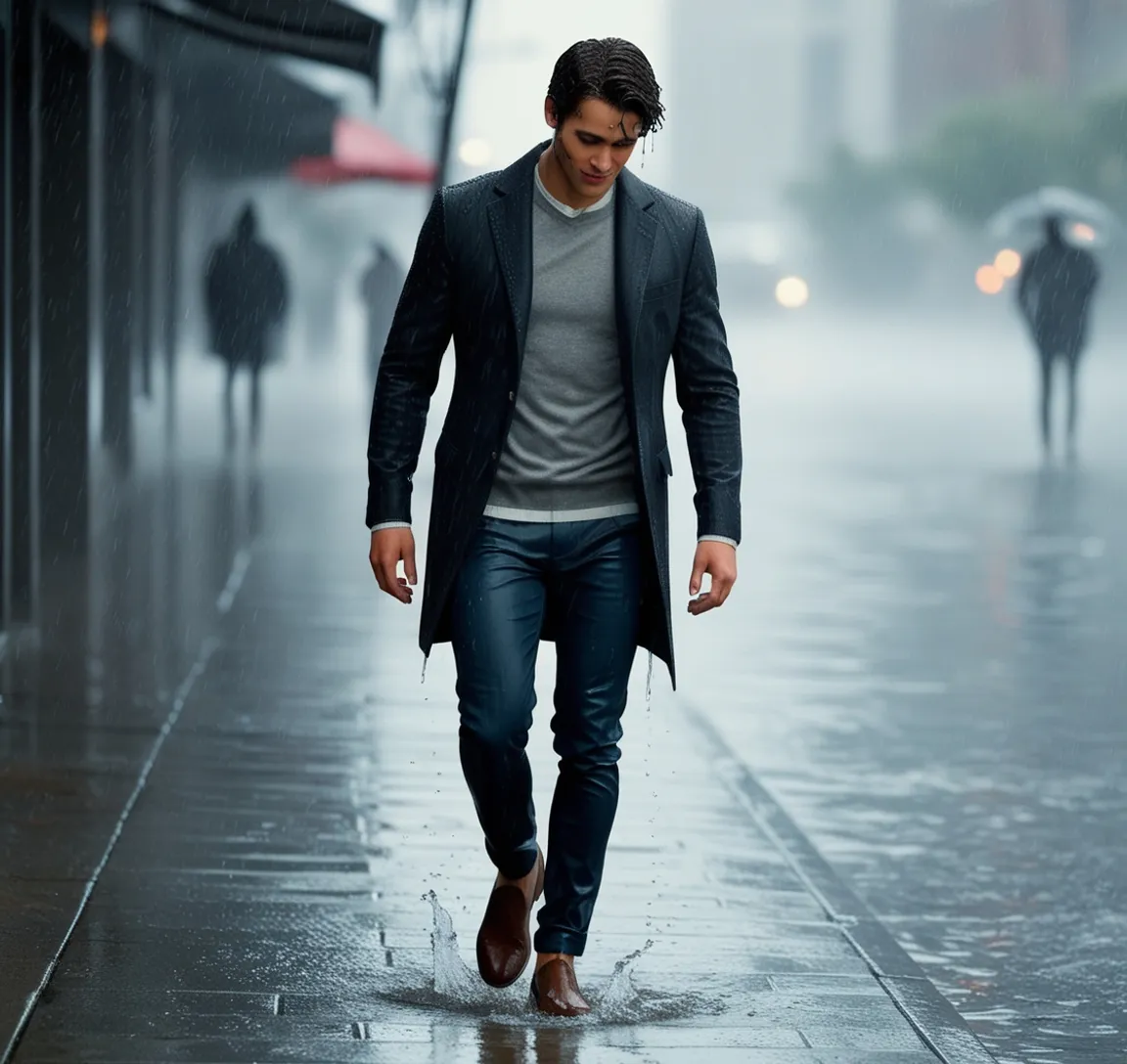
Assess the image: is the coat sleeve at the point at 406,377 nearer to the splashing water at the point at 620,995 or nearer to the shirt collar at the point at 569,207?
the shirt collar at the point at 569,207

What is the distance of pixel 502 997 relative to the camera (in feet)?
15.5

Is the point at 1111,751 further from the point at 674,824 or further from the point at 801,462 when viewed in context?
the point at 801,462

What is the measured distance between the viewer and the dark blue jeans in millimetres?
4590

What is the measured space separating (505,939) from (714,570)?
2.83 feet

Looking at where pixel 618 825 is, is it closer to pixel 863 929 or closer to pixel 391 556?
pixel 863 929

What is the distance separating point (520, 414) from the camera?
15.0ft

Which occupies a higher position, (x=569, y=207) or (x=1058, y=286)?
(x=1058, y=286)

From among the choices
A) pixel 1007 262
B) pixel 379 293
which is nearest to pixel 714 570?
pixel 1007 262

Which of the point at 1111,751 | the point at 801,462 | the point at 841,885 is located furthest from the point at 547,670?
the point at 801,462

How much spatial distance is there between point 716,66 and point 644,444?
143147 mm

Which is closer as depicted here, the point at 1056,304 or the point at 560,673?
the point at 560,673

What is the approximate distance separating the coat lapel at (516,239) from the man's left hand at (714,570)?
55 centimetres

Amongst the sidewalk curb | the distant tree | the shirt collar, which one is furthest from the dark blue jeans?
the distant tree

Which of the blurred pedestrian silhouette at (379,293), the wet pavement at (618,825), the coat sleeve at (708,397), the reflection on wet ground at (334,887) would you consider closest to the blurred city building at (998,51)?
the blurred pedestrian silhouette at (379,293)
